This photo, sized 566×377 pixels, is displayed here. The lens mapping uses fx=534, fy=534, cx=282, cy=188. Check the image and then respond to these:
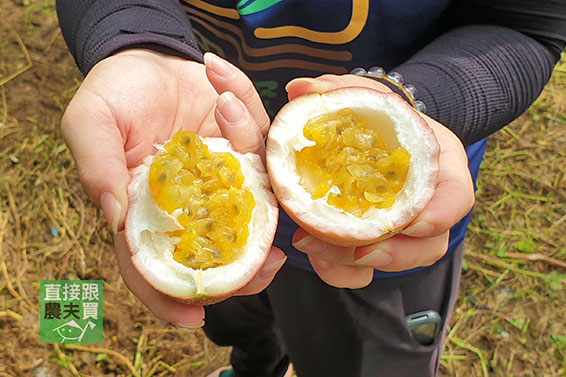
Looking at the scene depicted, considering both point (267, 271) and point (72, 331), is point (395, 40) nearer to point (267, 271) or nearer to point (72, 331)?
point (267, 271)

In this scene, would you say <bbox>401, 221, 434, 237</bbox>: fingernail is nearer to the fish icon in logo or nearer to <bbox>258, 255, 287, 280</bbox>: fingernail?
<bbox>258, 255, 287, 280</bbox>: fingernail

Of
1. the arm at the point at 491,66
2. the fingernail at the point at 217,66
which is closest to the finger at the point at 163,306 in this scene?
the fingernail at the point at 217,66

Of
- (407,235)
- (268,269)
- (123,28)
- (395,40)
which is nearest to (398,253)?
(407,235)

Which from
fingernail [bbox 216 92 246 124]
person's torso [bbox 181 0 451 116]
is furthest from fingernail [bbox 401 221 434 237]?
person's torso [bbox 181 0 451 116]

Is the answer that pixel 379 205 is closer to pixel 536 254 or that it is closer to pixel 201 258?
pixel 201 258

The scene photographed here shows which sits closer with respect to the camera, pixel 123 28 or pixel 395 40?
pixel 123 28

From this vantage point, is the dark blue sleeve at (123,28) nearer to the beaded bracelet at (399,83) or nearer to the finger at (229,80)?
the finger at (229,80)

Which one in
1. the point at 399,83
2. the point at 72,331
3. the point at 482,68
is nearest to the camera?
the point at 399,83

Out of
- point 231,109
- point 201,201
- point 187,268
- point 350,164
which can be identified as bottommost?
point 187,268
